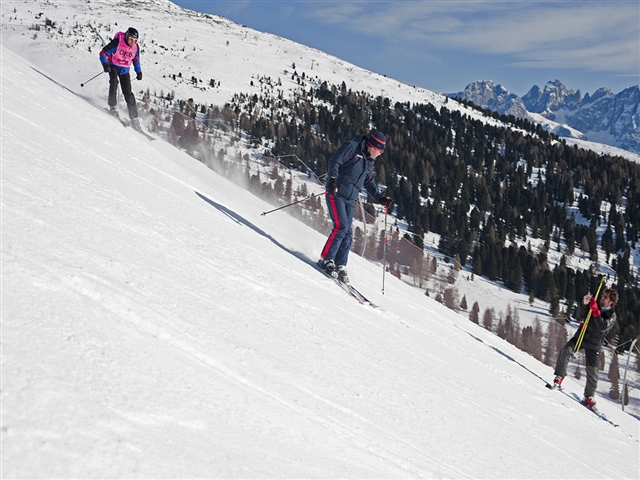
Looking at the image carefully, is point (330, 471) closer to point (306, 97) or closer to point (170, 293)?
point (170, 293)

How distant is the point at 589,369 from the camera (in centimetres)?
946

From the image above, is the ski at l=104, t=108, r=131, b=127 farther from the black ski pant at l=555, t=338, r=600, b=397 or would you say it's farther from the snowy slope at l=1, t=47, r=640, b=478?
the black ski pant at l=555, t=338, r=600, b=397

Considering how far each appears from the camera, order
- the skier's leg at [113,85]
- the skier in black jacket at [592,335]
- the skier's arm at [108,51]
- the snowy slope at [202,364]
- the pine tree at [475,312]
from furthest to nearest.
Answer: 1. the pine tree at [475,312]
2. the skier's leg at [113,85]
3. the skier's arm at [108,51]
4. the skier in black jacket at [592,335]
5. the snowy slope at [202,364]

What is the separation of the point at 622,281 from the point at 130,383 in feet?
313

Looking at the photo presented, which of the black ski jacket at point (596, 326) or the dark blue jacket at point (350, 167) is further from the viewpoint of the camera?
the black ski jacket at point (596, 326)

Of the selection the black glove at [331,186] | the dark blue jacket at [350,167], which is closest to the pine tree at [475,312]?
the dark blue jacket at [350,167]

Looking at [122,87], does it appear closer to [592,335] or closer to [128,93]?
[128,93]

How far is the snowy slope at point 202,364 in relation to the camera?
7.00 feet

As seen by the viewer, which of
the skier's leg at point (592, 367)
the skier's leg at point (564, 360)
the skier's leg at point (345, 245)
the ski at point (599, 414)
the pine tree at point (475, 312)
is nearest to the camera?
the skier's leg at point (345, 245)

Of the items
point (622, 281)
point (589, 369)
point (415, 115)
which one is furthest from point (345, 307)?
point (415, 115)

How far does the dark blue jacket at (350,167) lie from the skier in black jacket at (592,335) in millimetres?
4720

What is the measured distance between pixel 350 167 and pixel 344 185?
0.93 ft

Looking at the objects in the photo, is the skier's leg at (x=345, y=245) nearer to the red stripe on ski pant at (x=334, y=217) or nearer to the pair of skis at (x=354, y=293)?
the red stripe on ski pant at (x=334, y=217)

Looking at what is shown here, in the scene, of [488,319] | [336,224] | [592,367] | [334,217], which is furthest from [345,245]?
[488,319]
